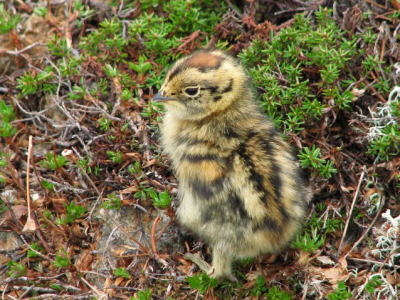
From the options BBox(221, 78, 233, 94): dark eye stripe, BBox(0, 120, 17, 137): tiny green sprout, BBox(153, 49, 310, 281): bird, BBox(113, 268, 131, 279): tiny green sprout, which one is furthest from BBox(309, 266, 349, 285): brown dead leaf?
BBox(0, 120, 17, 137): tiny green sprout

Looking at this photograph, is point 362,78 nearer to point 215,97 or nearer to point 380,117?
point 380,117

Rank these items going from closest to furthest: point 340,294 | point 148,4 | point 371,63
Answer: point 340,294
point 371,63
point 148,4

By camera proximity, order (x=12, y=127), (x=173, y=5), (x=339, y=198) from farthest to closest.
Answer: (x=173, y=5) → (x=12, y=127) → (x=339, y=198)

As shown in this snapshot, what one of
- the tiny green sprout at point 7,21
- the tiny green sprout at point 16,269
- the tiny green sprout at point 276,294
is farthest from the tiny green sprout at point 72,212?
the tiny green sprout at point 7,21

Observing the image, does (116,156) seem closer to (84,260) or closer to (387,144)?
(84,260)

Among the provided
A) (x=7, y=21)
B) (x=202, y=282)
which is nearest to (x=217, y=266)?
(x=202, y=282)

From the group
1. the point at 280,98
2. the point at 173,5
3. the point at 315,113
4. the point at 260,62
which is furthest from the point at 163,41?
the point at 315,113

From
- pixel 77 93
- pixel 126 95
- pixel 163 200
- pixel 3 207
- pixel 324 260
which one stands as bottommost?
pixel 324 260
